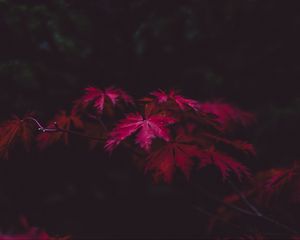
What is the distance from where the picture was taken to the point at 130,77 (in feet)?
9.68

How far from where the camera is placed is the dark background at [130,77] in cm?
252

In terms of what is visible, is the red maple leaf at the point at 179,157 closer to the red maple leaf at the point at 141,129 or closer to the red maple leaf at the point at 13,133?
the red maple leaf at the point at 141,129

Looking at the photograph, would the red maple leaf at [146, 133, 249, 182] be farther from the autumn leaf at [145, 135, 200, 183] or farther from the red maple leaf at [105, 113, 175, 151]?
the red maple leaf at [105, 113, 175, 151]

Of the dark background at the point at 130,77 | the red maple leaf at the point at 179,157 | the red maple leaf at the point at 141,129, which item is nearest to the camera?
the red maple leaf at the point at 141,129

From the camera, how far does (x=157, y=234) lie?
310 cm

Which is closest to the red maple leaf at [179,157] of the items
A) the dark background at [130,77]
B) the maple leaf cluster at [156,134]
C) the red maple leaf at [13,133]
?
the maple leaf cluster at [156,134]

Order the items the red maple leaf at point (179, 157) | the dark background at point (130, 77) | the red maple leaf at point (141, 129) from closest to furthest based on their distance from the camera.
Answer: the red maple leaf at point (141, 129), the red maple leaf at point (179, 157), the dark background at point (130, 77)

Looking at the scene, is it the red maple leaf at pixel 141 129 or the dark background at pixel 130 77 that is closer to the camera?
the red maple leaf at pixel 141 129

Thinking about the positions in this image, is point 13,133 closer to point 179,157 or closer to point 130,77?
point 179,157

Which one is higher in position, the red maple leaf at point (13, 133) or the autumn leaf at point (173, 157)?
the red maple leaf at point (13, 133)

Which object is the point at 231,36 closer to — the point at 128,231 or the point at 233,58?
the point at 233,58

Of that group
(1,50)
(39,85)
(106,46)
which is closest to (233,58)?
(106,46)

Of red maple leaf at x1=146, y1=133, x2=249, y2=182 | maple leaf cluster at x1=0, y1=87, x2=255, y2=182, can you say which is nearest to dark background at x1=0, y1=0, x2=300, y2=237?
maple leaf cluster at x1=0, y1=87, x2=255, y2=182

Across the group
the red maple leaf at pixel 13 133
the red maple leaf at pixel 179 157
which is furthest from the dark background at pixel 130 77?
the red maple leaf at pixel 179 157
